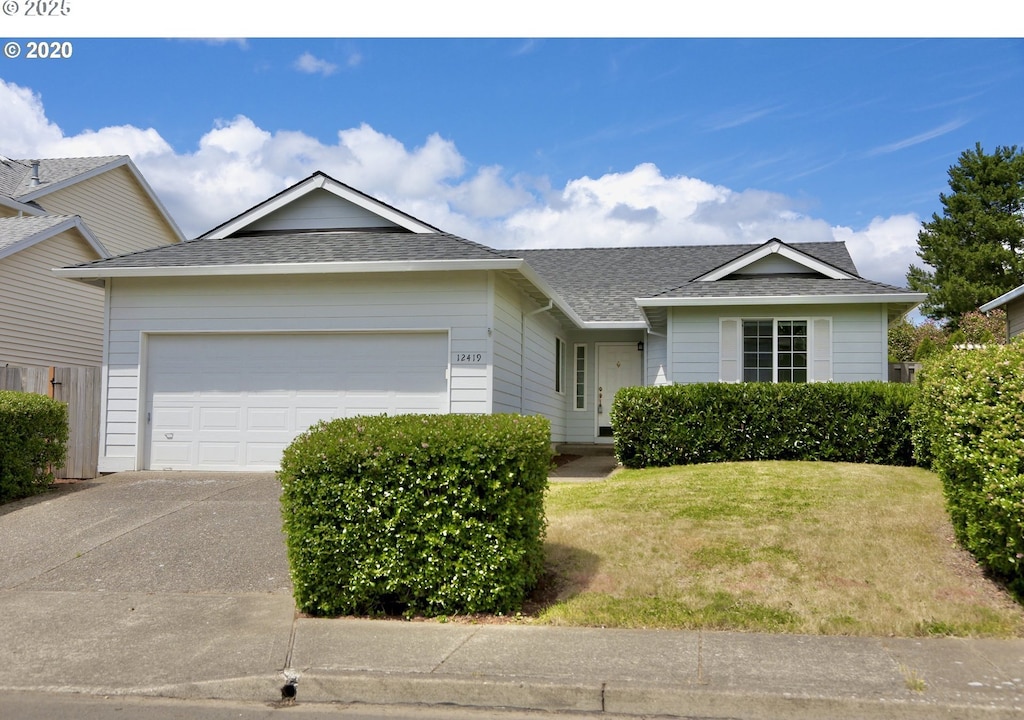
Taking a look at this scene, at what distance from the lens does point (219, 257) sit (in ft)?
45.7

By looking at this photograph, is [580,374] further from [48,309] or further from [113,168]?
[113,168]

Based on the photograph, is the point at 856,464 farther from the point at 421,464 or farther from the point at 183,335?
the point at 183,335

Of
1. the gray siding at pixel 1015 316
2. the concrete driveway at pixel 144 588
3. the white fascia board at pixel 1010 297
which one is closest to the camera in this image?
the concrete driveway at pixel 144 588

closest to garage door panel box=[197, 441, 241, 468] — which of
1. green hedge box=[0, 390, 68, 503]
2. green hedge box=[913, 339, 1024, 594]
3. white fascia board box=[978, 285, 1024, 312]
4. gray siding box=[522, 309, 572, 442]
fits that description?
green hedge box=[0, 390, 68, 503]

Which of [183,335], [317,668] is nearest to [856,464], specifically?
[317,668]

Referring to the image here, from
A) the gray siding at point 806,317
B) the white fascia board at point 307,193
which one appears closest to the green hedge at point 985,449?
the gray siding at point 806,317

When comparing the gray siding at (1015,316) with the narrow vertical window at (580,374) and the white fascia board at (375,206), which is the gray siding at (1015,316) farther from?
the white fascia board at (375,206)

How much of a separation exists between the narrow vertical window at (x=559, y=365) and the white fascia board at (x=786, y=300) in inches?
119

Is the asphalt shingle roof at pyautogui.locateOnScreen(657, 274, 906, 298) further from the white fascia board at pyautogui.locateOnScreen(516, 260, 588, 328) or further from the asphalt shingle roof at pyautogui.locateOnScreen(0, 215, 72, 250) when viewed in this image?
the asphalt shingle roof at pyautogui.locateOnScreen(0, 215, 72, 250)

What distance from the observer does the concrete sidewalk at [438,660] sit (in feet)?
16.7

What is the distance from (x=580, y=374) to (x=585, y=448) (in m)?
2.38

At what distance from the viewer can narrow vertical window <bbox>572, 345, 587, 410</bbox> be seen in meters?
20.8

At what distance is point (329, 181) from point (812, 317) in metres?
9.30

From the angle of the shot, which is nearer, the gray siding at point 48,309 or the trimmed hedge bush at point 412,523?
the trimmed hedge bush at point 412,523
